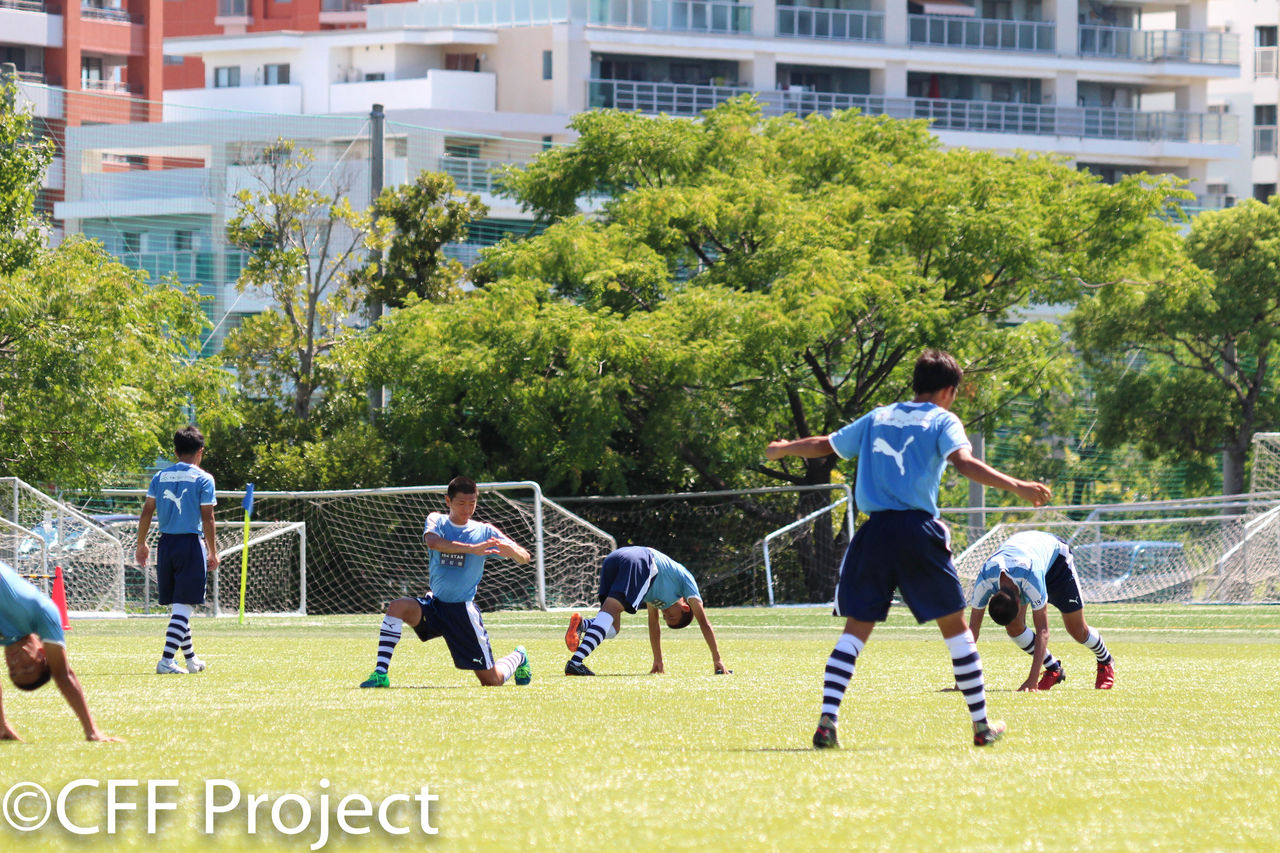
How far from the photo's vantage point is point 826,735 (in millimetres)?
7684

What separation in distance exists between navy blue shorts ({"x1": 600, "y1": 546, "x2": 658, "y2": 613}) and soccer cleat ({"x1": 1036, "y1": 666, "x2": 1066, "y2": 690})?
9.34ft

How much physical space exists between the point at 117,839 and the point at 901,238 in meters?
26.7

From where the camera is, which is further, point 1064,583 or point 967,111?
point 967,111

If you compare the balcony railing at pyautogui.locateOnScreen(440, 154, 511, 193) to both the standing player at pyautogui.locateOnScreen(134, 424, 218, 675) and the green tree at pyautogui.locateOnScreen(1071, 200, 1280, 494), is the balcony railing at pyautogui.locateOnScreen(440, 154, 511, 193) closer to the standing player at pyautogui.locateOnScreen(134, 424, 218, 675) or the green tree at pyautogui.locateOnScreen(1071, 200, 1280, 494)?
the green tree at pyautogui.locateOnScreen(1071, 200, 1280, 494)

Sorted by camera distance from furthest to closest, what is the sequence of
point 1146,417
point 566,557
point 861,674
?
point 1146,417, point 566,557, point 861,674

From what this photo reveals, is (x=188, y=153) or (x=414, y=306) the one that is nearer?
(x=414, y=306)

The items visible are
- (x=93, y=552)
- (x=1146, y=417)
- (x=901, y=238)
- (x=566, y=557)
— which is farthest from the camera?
(x=1146, y=417)

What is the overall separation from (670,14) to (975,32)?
10.4m

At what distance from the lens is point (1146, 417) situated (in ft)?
138

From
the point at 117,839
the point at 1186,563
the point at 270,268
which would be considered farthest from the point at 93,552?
the point at 117,839

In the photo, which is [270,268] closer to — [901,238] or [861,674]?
[901,238]

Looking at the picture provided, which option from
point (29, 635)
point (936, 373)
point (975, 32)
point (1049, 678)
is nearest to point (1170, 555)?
point (1049, 678)

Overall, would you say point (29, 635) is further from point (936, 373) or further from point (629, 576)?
point (629, 576)

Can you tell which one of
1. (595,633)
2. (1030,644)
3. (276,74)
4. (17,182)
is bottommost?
(595,633)
